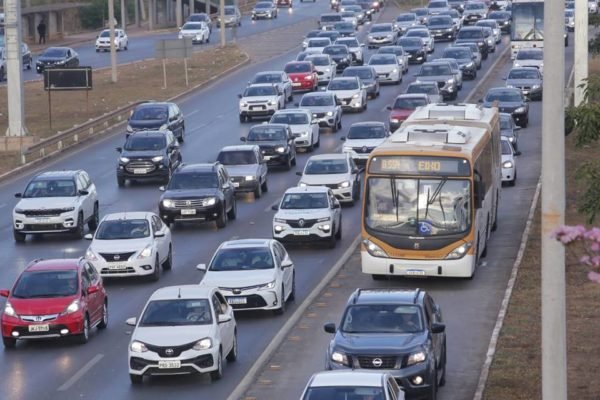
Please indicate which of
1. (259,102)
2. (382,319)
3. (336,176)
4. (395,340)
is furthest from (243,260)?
(259,102)

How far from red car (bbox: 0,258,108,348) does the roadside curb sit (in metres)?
3.34

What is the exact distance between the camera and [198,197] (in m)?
40.7

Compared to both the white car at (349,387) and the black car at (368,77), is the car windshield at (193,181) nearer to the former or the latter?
the white car at (349,387)

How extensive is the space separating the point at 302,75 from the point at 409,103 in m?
15.4

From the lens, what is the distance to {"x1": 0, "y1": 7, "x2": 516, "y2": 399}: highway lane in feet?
80.5

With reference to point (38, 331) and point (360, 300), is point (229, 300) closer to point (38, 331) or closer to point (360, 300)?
point (38, 331)

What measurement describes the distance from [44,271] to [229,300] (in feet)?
11.7

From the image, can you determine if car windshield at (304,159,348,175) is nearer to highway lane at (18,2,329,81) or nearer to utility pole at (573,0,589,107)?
utility pole at (573,0,589,107)

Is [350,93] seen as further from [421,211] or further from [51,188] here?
[421,211]

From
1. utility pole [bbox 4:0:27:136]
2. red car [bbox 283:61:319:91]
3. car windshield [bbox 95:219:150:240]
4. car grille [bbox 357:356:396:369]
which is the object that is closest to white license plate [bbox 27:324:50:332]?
car windshield [bbox 95:219:150:240]

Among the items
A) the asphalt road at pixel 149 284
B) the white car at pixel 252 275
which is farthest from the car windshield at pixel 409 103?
the white car at pixel 252 275

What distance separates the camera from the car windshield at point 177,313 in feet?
80.6

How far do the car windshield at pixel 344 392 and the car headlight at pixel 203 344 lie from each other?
18.9 ft

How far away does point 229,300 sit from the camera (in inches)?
1155
